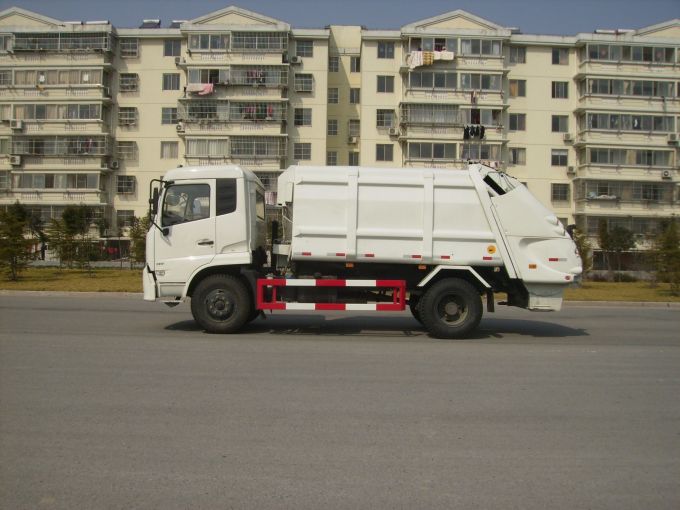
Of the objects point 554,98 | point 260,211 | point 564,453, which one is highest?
point 554,98

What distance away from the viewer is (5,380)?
23.1 feet

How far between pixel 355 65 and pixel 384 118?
6.68 metres

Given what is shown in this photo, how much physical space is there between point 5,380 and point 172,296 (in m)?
4.05

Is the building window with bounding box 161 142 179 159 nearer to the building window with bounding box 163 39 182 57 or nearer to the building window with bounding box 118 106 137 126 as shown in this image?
the building window with bounding box 118 106 137 126

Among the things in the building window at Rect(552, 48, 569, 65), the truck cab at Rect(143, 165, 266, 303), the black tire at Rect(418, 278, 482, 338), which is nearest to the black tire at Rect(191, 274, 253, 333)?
the truck cab at Rect(143, 165, 266, 303)

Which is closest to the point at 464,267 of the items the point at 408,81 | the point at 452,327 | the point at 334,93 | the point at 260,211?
the point at 452,327

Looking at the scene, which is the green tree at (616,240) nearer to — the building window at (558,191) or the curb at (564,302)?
the building window at (558,191)

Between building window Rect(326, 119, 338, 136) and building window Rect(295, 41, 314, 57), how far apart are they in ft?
19.2

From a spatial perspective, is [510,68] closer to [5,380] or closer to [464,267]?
[464,267]

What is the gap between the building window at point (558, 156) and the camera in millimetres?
50688

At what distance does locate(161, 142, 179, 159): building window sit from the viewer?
167 feet

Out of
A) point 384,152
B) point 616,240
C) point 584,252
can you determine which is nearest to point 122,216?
point 384,152

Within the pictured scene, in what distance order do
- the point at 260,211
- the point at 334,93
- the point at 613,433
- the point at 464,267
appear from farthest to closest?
the point at 334,93 < the point at 260,211 < the point at 464,267 < the point at 613,433

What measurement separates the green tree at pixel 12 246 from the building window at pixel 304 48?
30.4 metres
